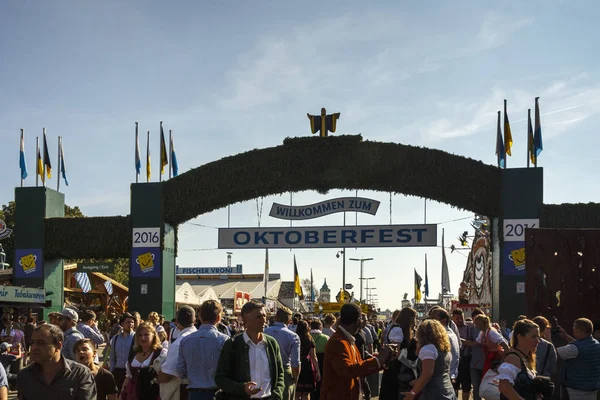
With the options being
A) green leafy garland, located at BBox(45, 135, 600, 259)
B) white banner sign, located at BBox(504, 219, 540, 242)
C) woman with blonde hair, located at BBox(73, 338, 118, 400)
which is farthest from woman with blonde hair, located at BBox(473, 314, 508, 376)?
green leafy garland, located at BBox(45, 135, 600, 259)

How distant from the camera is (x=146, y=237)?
2545 centimetres

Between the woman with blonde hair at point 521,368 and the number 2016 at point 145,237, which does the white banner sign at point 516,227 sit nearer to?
the number 2016 at point 145,237

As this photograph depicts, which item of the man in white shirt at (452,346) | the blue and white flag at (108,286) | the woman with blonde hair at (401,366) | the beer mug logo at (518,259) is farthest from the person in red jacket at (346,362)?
the blue and white flag at (108,286)

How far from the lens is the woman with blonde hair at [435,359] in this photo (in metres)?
6.80

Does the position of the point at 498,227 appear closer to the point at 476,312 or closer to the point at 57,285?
the point at 476,312

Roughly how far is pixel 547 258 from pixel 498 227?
33.1ft

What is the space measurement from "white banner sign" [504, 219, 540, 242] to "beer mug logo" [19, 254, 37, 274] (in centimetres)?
1631

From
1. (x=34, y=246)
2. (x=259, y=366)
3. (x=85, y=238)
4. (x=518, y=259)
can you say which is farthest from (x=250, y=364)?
(x=34, y=246)

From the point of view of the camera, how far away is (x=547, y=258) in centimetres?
1335

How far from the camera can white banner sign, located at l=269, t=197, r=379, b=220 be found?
24625mm

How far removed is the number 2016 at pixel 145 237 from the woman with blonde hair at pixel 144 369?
17536 millimetres

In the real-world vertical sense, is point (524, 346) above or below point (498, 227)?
below

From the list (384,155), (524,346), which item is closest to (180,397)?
(524,346)

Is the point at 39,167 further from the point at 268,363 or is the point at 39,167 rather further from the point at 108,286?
the point at 268,363
